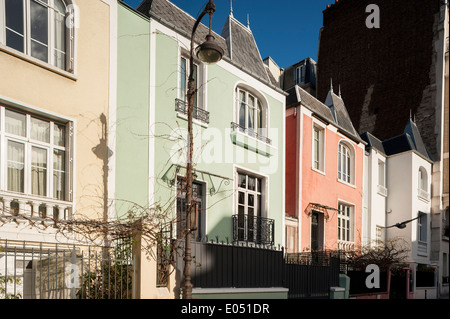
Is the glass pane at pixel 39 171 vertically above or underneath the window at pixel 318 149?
underneath

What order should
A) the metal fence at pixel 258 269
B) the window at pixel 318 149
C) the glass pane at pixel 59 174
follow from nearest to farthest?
the glass pane at pixel 59 174 < the metal fence at pixel 258 269 < the window at pixel 318 149

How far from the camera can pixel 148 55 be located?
35.7ft

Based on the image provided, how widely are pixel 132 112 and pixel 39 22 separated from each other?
2749mm

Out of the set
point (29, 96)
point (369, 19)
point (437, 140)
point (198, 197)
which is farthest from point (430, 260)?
point (29, 96)

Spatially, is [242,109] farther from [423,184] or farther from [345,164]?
[423,184]

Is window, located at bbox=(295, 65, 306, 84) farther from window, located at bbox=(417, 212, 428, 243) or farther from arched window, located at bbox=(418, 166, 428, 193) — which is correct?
window, located at bbox=(417, 212, 428, 243)

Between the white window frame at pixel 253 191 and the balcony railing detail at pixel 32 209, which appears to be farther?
the white window frame at pixel 253 191

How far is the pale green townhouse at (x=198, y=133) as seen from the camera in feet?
33.6

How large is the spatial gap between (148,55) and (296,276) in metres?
7.26

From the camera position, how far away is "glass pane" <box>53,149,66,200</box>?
870 centimetres

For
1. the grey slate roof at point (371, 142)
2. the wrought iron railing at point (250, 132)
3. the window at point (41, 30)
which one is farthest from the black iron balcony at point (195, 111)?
the grey slate roof at point (371, 142)

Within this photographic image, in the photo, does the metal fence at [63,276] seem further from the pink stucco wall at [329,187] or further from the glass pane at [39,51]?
the pink stucco wall at [329,187]

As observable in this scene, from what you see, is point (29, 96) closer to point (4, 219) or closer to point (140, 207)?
point (4, 219)

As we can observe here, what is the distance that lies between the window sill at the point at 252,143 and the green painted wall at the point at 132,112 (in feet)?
11.1
